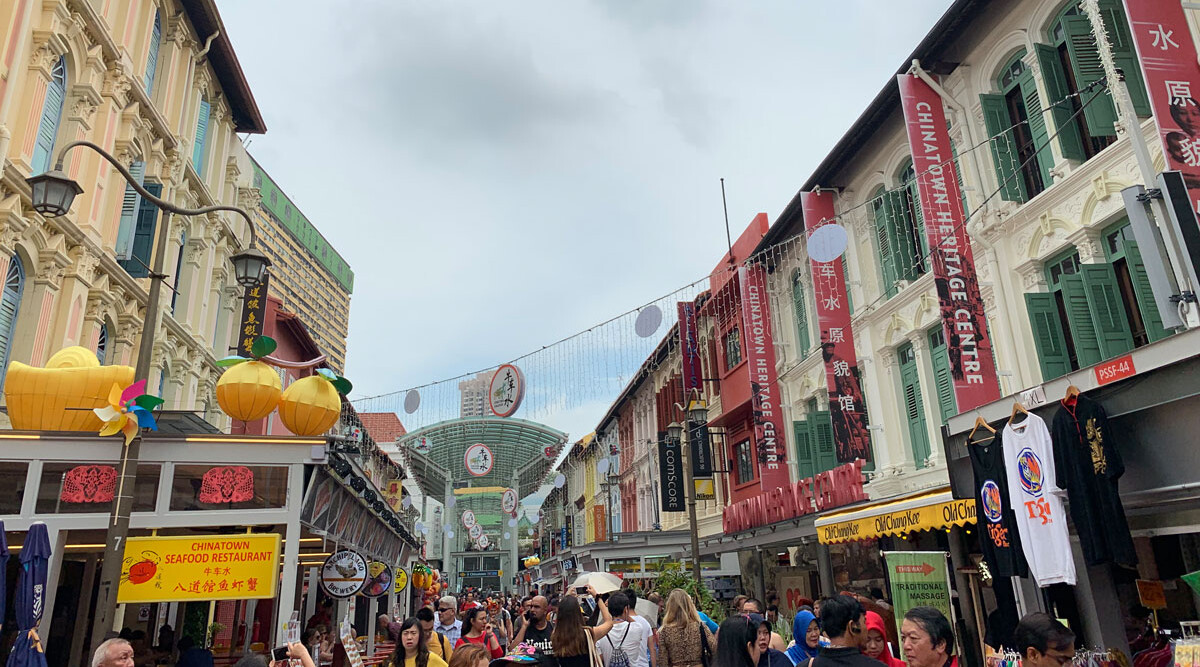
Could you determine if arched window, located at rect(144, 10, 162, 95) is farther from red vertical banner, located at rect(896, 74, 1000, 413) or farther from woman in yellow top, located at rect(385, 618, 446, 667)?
red vertical banner, located at rect(896, 74, 1000, 413)

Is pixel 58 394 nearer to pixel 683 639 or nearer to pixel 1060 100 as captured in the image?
pixel 683 639

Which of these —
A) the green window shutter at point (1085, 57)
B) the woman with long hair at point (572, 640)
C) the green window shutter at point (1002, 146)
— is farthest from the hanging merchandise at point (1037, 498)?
the green window shutter at point (1002, 146)

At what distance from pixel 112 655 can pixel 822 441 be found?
1582 cm

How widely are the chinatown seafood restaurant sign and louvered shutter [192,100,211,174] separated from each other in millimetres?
16764

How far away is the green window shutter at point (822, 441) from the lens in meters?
17.7

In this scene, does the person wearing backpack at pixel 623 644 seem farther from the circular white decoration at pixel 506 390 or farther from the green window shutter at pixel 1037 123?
the circular white decoration at pixel 506 390

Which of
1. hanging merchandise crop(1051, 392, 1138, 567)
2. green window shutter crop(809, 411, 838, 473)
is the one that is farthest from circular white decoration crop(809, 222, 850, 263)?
hanging merchandise crop(1051, 392, 1138, 567)

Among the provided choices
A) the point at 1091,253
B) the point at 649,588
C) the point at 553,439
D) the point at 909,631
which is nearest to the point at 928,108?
the point at 1091,253

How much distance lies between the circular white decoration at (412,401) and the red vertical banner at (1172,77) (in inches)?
589

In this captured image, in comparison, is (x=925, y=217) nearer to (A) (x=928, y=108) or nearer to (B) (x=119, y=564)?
(A) (x=928, y=108)

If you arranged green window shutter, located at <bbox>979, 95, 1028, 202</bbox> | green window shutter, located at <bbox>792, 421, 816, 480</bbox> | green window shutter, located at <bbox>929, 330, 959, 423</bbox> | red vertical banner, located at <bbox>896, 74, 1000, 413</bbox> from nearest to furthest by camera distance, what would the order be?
red vertical banner, located at <bbox>896, 74, 1000, 413</bbox> < green window shutter, located at <bbox>979, 95, 1028, 202</bbox> < green window shutter, located at <bbox>929, 330, 959, 423</bbox> < green window shutter, located at <bbox>792, 421, 816, 480</bbox>

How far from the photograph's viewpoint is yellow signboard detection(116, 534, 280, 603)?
8.47 meters

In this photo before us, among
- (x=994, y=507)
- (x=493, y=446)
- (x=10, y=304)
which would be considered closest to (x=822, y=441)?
(x=994, y=507)

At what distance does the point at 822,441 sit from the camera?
1788 centimetres
